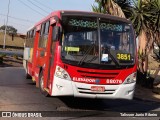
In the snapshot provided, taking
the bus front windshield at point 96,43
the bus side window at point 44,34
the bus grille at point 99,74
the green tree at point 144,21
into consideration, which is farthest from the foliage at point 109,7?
the bus grille at point 99,74

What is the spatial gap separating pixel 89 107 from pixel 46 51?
2.20 meters

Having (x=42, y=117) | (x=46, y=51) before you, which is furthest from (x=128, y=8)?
(x=42, y=117)

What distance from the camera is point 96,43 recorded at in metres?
10.3

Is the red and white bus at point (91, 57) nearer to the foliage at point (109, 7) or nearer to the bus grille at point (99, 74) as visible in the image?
the bus grille at point (99, 74)

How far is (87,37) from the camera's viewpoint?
10305 mm

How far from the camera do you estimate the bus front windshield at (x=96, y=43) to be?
10.0 m

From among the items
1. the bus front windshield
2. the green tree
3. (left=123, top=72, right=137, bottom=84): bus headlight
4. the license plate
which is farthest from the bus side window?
the green tree

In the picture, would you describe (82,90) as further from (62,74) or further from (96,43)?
(96,43)

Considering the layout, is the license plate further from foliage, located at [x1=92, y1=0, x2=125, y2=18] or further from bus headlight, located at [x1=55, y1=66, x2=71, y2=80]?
foliage, located at [x1=92, y1=0, x2=125, y2=18]

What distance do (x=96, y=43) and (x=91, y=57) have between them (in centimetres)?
47

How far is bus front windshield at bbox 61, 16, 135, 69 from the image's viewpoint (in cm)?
1002

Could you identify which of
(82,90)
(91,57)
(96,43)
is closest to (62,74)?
(82,90)

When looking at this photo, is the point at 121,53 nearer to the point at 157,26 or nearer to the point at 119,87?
the point at 119,87

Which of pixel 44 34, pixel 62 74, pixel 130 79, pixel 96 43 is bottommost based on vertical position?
pixel 130 79
